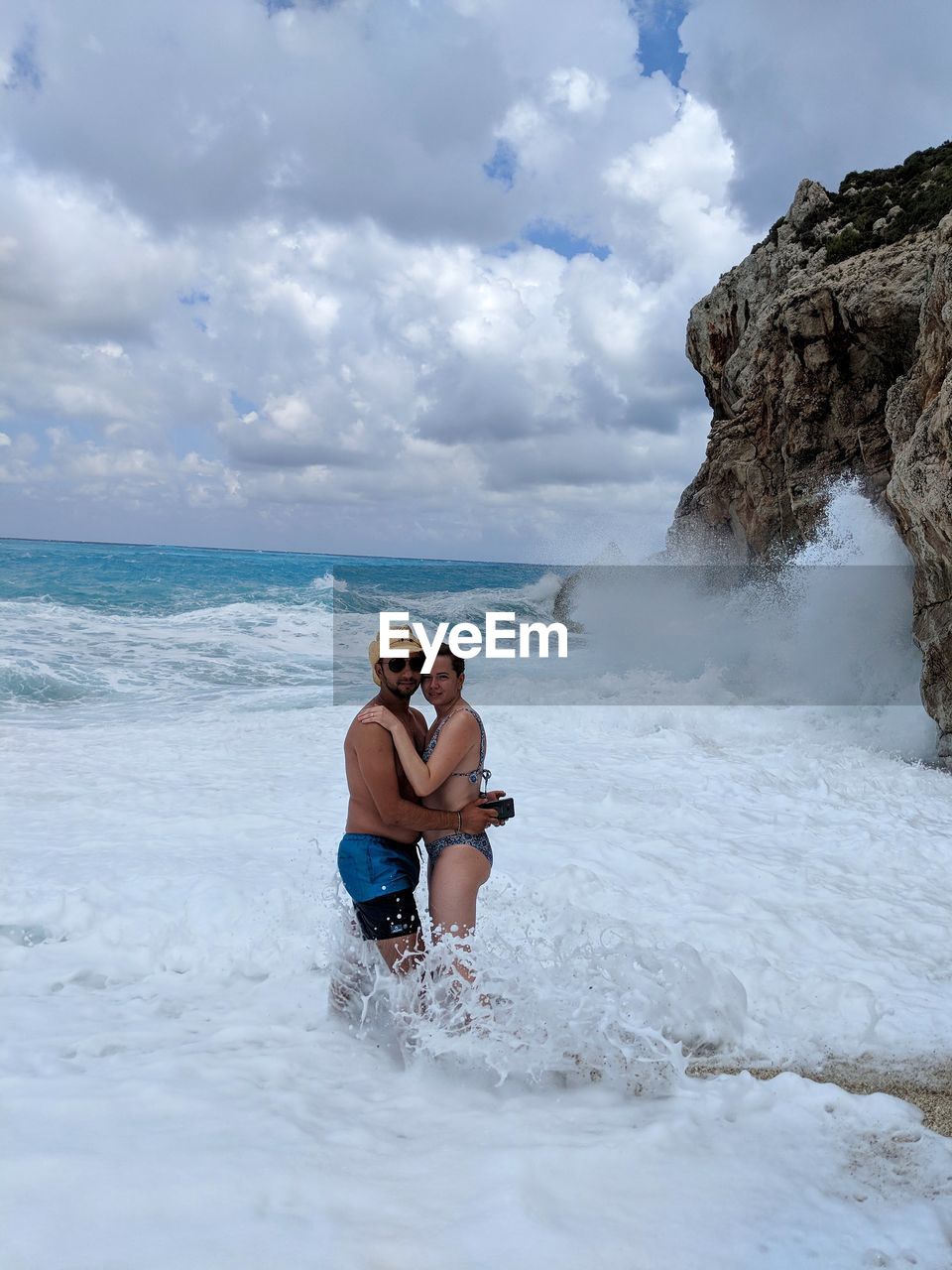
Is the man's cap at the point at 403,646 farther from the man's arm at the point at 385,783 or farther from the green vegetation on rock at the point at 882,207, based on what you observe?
the green vegetation on rock at the point at 882,207

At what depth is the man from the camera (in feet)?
10.4

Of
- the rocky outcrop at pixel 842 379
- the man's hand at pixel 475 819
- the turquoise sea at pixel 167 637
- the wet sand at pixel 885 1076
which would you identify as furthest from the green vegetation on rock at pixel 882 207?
the man's hand at pixel 475 819

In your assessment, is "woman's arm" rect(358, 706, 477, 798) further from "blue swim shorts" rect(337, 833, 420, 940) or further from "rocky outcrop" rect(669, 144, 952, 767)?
"rocky outcrop" rect(669, 144, 952, 767)

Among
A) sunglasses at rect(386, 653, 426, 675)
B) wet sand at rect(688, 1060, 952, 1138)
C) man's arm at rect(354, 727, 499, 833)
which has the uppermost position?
sunglasses at rect(386, 653, 426, 675)

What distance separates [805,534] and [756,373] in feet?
14.6

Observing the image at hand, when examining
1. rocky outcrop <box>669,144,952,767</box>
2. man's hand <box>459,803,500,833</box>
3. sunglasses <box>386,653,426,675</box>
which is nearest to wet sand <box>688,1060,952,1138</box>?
man's hand <box>459,803,500,833</box>

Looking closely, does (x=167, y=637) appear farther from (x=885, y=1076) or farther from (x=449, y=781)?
(x=885, y=1076)

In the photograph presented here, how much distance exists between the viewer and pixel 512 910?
488cm

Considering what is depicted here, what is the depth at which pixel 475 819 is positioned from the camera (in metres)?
3.27

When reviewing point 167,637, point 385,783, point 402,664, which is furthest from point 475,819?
point 167,637

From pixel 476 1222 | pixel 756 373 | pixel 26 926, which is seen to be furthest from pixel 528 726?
pixel 756 373

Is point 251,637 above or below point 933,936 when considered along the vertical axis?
above

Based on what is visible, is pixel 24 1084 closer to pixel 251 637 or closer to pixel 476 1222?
pixel 476 1222

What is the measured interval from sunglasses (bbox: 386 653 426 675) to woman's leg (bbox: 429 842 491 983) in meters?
0.73
